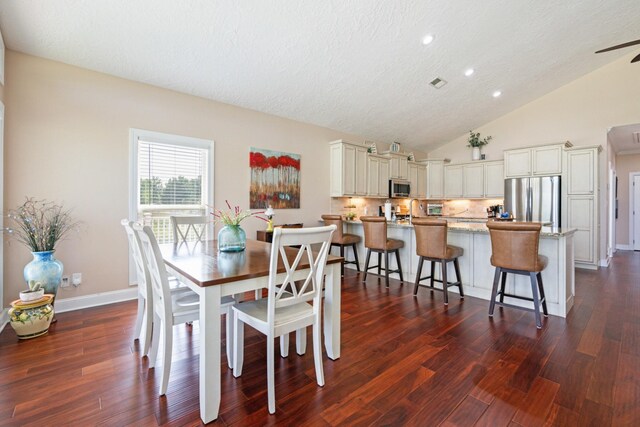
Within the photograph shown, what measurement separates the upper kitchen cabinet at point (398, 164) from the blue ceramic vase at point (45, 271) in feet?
19.5

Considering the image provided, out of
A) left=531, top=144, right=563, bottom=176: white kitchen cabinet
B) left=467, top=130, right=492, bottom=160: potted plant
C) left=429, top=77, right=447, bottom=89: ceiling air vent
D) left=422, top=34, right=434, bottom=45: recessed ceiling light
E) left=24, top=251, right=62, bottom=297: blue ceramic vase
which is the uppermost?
left=422, top=34, right=434, bottom=45: recessed ceiling light

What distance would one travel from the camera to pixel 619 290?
408 centimetres

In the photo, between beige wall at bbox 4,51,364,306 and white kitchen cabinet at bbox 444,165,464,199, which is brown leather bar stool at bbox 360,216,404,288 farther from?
white kitchen cabinet at bbox 444,165,464,199

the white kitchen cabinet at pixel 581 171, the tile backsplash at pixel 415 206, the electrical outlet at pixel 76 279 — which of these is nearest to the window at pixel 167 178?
the electrical outlet at pixel 76 279

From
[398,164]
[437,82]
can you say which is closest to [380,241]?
[437,82]

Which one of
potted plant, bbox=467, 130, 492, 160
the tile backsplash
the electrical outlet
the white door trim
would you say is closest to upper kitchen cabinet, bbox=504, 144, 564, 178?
potted plant, bbox=467, 130, 492, 160

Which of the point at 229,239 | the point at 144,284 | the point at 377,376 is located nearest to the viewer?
the point at 377,376

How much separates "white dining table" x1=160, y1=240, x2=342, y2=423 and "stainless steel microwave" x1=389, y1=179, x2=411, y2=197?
489 centimetres

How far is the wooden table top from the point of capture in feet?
5.50

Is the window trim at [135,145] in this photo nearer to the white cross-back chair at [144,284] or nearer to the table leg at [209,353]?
the white cross-back chair at [144,284]

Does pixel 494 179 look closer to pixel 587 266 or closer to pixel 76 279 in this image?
pixel 587 266

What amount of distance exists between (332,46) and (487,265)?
11.0 feet

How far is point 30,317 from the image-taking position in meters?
2.54

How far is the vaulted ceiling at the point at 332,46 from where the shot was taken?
9.30ft
